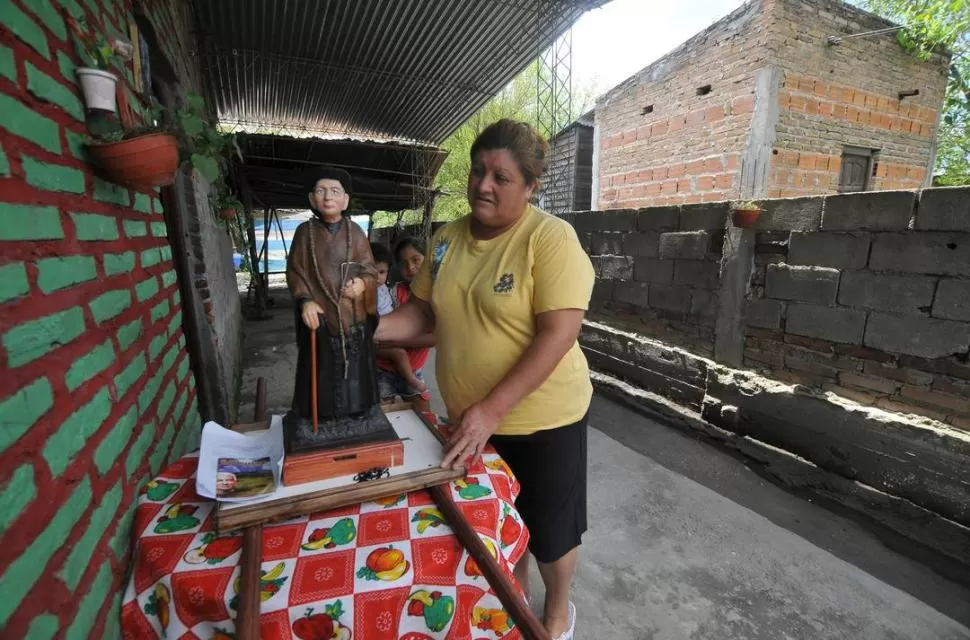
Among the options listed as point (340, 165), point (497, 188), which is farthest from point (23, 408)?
point (340, 165)

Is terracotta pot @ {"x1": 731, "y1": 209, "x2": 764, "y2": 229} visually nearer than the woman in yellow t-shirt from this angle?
No

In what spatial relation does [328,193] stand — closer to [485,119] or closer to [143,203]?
[143,203]

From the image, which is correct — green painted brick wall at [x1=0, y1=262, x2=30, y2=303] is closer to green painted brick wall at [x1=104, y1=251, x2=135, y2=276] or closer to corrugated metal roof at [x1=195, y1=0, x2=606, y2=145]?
green painted brick wall at [x1=104, y1=251, x2=135, y2=276]

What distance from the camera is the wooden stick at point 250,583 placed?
2.65 ft

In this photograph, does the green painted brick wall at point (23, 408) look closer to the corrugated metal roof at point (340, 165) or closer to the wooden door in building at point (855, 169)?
the corrugated metal roof at point (340, 165)

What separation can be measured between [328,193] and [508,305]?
0.64m

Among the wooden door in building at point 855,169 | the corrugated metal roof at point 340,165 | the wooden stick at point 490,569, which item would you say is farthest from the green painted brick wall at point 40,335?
the wooden door in building at point 855,169

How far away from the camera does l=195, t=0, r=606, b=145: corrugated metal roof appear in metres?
5.08

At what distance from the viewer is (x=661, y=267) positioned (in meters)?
4.47

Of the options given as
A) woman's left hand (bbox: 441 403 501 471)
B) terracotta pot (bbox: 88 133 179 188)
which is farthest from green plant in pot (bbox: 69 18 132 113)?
woman's left hand (bbox: 441 403 501 471)

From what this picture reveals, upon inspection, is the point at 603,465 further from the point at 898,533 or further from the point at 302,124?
the point at 302,124

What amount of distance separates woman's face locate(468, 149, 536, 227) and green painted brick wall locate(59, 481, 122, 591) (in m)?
1.20

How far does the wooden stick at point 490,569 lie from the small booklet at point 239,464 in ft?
1.45

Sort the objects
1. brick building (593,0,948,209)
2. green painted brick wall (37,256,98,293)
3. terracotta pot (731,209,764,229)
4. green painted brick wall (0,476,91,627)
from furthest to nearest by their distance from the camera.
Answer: brick building (593,0,948,209) → terracotta pot (731,209,764,229) → green painted brick wall (37,256,98,293) → green painted brick wall (0,476,91,627)
